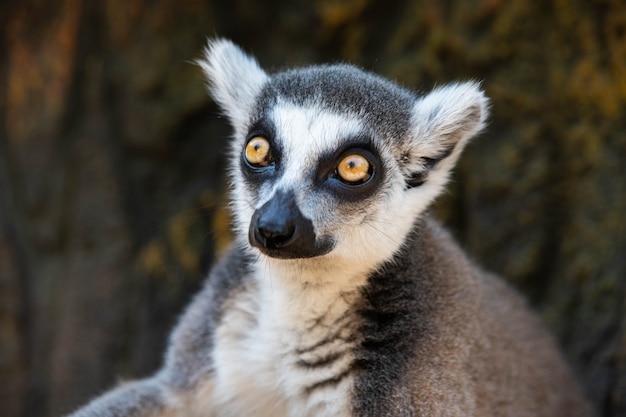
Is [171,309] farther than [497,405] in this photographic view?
Yes

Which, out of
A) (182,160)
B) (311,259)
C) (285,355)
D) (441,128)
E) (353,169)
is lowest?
(285,355)

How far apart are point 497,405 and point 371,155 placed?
1.50 meters

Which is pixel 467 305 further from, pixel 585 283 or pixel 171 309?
pixel 171 309

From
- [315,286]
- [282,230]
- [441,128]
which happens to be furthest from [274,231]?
[441,128]

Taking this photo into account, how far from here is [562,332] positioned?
5.62 m

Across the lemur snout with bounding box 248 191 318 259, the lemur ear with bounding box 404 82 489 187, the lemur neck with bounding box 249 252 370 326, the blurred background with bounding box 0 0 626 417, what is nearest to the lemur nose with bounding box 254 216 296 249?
the lemur snout with bounding box 248 191 318 259

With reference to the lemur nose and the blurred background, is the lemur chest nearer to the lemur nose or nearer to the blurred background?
the lemur nose

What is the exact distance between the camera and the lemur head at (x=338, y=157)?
3.62 meters

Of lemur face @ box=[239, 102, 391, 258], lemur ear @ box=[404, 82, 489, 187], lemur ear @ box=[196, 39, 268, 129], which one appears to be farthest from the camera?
lemur ear @ box=[196, 39, 268, 129]

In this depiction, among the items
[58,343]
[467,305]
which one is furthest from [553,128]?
[58,343]

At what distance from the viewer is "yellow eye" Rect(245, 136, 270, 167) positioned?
3.83 m

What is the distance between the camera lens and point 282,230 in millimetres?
3434

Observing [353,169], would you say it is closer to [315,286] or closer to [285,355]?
[315,286]

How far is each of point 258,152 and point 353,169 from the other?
465mm
